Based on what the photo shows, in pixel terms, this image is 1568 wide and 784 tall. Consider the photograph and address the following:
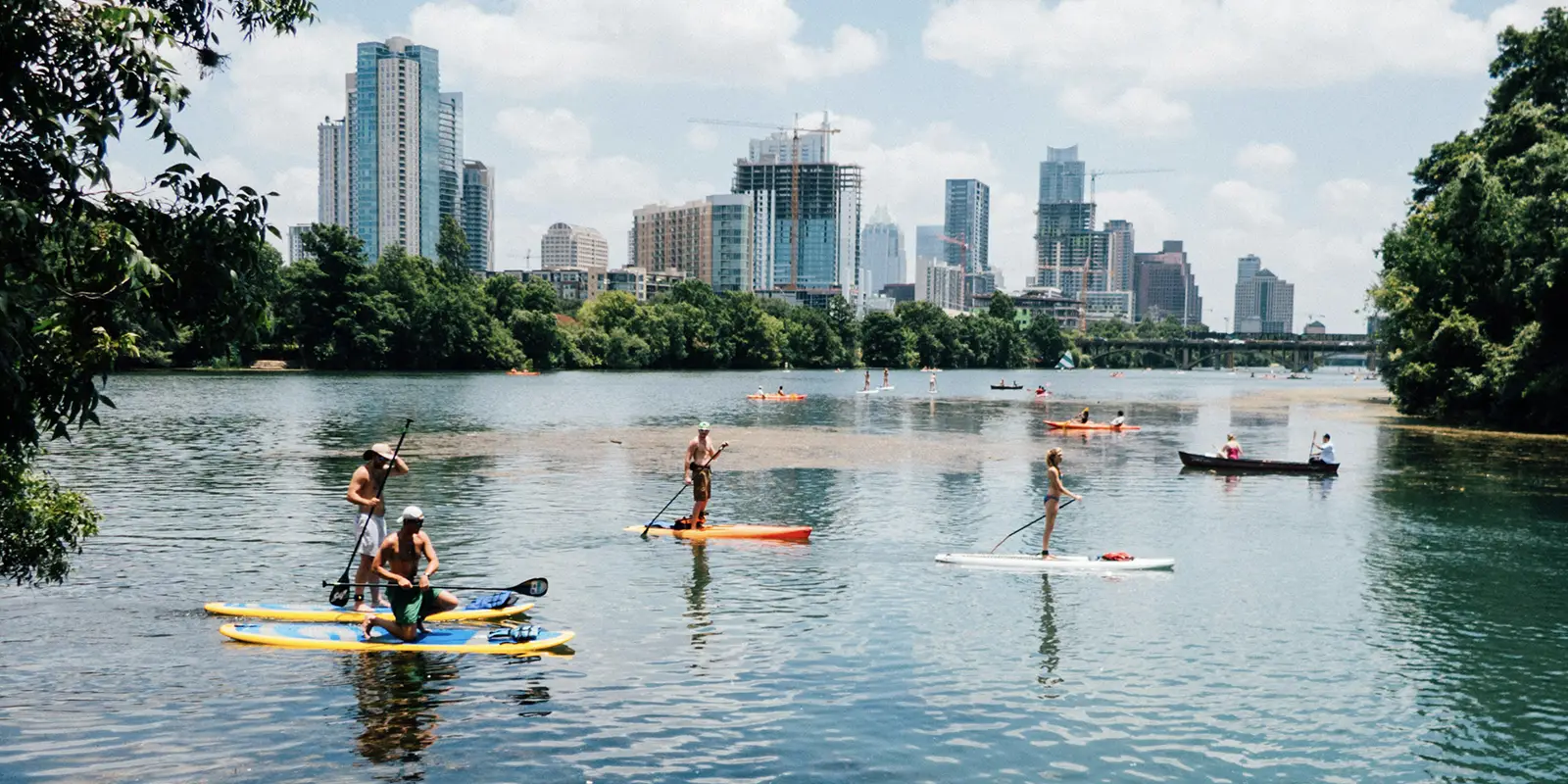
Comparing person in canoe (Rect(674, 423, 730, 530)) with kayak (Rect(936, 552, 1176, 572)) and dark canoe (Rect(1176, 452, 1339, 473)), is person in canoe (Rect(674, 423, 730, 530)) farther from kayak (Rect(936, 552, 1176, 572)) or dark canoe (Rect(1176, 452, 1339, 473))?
dark canoe (Rect(1176, 452, 1339, 473))

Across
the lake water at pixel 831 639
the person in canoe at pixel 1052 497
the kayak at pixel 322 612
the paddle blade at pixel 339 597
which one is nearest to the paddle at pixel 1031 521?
the person in canoe at pixel 1052 497

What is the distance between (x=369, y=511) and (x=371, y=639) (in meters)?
2.27

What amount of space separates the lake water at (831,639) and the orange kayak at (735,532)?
724 mm

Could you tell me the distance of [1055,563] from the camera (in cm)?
2466

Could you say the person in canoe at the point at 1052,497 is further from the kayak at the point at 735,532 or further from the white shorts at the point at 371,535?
the white shorts at the point at 371,535

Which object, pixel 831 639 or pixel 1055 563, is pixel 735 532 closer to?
pixel 1055 563

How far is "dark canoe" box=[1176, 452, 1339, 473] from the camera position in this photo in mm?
44062

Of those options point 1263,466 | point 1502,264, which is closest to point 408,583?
point 1263,466

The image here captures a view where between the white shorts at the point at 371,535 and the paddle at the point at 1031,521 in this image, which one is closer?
the white shorts at the point at 371,535

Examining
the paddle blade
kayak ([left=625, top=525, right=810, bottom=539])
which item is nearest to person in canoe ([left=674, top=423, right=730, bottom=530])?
kayak ([left=625, top=525, right=810, bottom=539])

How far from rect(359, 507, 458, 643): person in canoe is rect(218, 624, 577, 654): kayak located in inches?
5.8

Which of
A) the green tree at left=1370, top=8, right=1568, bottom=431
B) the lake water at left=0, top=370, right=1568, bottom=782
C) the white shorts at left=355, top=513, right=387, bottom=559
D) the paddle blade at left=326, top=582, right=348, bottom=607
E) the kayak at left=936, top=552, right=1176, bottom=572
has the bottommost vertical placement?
the lake water at left=0, top=370, right=1568, bottom=782

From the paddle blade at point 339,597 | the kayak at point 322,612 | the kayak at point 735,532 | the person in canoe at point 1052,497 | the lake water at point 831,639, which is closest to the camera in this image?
the lake water at point 831,639

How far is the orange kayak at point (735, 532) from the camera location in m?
27.9
